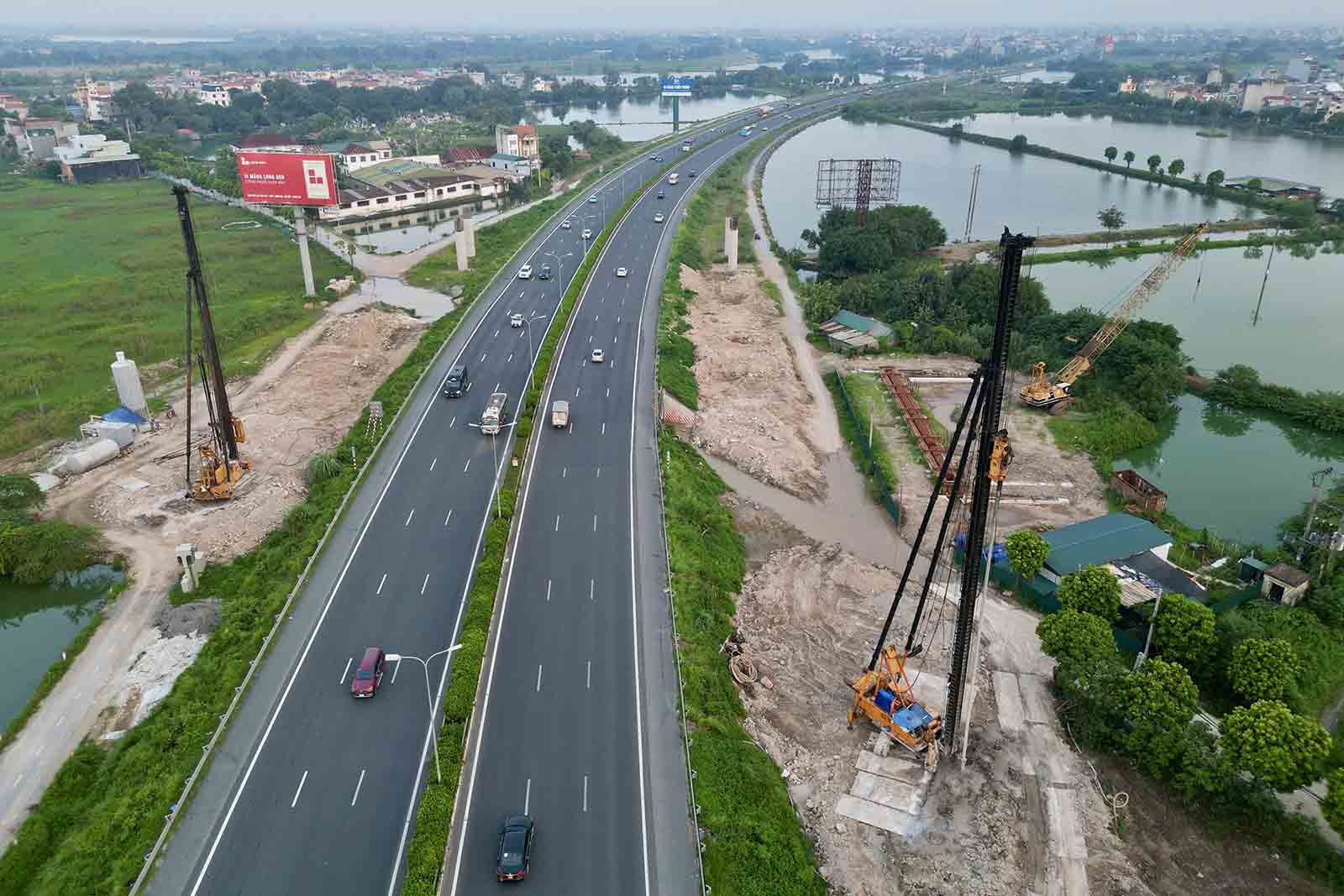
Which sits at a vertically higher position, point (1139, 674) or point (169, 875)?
point (1139, 674)

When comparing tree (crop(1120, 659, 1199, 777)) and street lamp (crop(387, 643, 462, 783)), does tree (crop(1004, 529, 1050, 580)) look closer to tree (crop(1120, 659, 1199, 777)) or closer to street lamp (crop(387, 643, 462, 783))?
tree (crop(1120, 659, 1199, 777))

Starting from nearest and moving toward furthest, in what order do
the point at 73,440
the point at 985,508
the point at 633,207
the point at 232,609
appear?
1. the point at 985,508
2. the point at 232,609
3. the point at 73,440
4. the point at 633,207

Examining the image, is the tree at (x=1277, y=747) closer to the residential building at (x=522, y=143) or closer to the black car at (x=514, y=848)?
the black car at (x=514, y=848)

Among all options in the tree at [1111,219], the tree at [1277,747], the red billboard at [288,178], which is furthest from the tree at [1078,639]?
the tree at [1111,219]

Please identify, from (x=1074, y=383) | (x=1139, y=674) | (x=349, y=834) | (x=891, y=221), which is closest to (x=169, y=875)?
(x=349, y=834)

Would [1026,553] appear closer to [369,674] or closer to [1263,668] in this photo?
[1263,668]

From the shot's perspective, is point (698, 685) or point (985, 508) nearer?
point (985, 508)

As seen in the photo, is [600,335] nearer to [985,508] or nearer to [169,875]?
[985,508]
